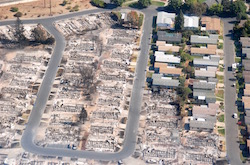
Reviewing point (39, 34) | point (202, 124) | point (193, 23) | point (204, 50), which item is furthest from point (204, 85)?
point (39, 34)

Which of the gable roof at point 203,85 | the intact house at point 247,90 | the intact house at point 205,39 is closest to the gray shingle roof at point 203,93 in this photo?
the gable roof at point 203,85

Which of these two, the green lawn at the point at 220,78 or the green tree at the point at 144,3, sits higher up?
the green tree at the point at 144,3

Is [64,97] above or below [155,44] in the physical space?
below

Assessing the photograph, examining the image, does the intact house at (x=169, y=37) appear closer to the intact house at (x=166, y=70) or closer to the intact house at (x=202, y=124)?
the intact house at (x=166, y=70)

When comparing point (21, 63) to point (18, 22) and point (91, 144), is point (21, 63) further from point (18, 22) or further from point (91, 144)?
point (91, 144)

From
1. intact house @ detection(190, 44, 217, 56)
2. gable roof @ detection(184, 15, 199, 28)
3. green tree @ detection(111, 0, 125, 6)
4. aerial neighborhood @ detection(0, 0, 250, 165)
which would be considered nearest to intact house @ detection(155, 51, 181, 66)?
aerial neighborhood @ detection(0, 0, 250, 165)

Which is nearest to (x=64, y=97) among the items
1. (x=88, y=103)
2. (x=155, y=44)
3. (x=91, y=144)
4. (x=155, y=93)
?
(x=88, y=103)

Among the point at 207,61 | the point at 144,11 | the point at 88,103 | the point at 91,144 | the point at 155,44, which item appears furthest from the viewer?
the point at 144,11

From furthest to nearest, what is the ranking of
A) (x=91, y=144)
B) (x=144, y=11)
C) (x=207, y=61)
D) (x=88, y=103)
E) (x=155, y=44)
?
(x=144, y=11), (x=155, y=44), (x=207, y=61), (x=88, y=103), (x=91, y=144)
